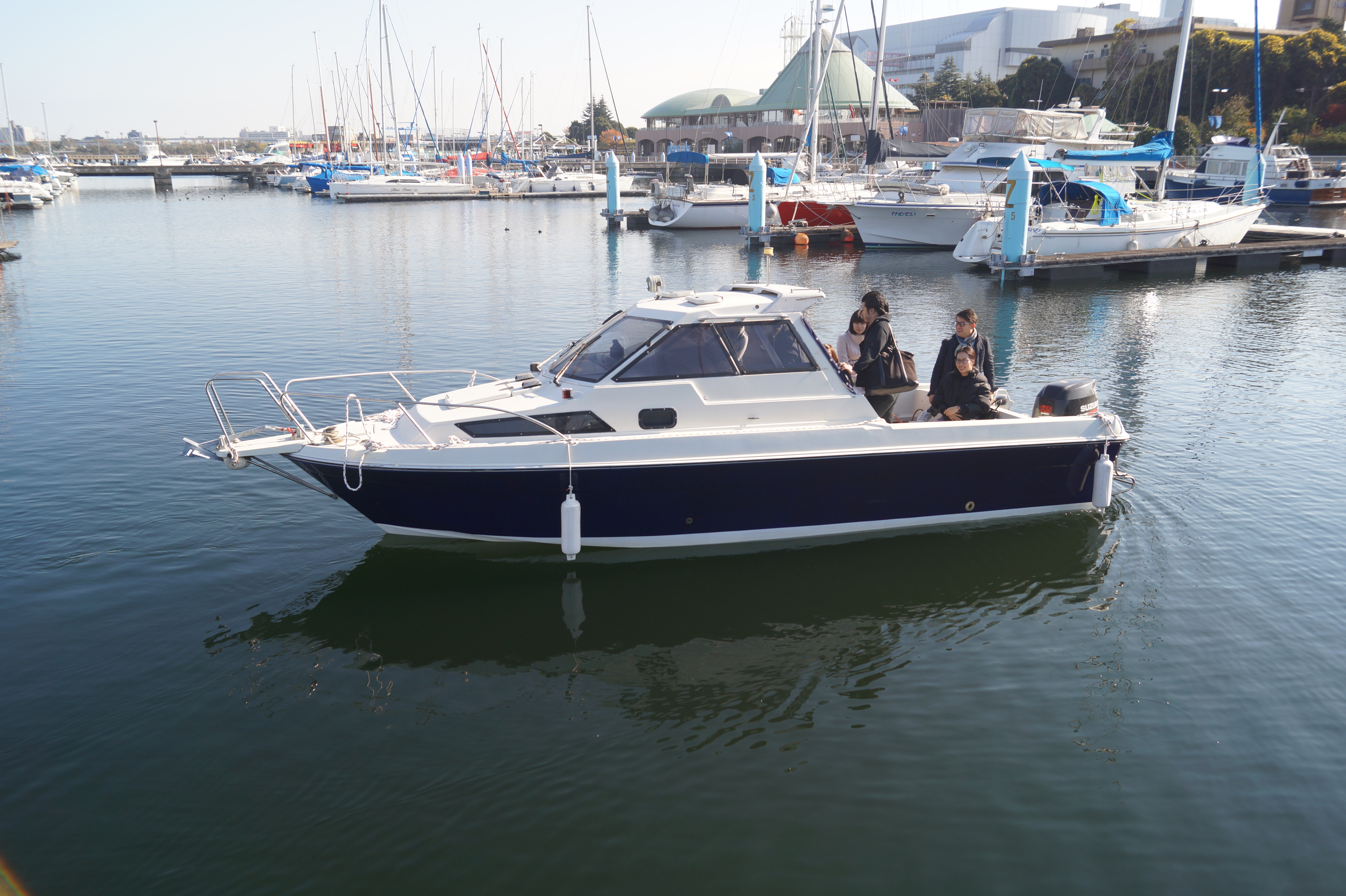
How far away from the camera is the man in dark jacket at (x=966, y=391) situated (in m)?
9.25

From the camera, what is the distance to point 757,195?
39.6 m

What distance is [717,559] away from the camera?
28.9ft

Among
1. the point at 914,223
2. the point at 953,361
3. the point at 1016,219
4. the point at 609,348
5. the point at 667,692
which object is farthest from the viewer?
the point at 914,223

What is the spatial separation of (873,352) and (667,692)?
4.22 metres

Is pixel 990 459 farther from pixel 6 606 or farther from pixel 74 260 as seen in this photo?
pixel 74 260

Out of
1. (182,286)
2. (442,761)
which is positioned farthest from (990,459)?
(182,286)

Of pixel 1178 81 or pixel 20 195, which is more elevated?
pixel 1178 81

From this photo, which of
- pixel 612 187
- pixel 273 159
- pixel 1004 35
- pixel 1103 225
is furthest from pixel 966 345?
pixel 1004 35

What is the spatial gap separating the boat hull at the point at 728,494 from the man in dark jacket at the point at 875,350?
846 millimetres

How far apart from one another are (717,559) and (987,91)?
320 feet

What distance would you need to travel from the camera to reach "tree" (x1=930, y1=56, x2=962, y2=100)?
322 feet

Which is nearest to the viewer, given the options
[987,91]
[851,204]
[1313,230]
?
[1313,230]

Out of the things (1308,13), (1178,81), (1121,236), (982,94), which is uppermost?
(1308,13)

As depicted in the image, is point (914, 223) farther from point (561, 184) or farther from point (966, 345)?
point (561, 184)
